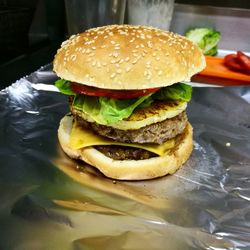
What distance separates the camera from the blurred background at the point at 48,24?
2.19 metres

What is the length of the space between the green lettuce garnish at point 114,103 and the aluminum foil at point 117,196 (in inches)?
8.1

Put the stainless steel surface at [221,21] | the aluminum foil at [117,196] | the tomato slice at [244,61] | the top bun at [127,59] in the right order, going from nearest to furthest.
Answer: the aluminum foil at [117,196] → the top bun at [127,59] → the tomato slice at [244,61] → the stainless steel surface at [221,21]

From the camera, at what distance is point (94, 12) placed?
2.38 metres

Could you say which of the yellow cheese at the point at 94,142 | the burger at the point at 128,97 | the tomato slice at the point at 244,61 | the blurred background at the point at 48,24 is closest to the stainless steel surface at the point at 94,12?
the blurred background at the point at 48,24

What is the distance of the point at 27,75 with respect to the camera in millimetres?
1995

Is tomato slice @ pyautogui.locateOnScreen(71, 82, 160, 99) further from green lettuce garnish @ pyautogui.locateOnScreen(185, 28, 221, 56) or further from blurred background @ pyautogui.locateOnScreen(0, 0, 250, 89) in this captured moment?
green lettuce garnish @ pyautogui.locateOnScreen(185, 28, 221, 56)

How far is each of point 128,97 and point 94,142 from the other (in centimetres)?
19

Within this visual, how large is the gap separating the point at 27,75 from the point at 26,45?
523mm

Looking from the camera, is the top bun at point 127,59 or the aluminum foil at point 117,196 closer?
the aluminum foil at point 117,196

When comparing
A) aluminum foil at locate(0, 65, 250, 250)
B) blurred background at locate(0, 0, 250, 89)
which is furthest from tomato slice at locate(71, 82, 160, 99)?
blurred background at locate(0, 0, 250, 89)

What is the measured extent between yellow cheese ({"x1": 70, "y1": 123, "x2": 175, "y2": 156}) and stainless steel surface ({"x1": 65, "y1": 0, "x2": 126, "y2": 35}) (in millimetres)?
1183

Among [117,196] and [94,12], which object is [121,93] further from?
[94,12]

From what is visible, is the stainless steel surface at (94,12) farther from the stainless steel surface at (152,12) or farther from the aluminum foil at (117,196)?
the aluminum foil at (117,196)

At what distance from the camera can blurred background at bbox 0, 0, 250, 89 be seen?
2.19 metres
